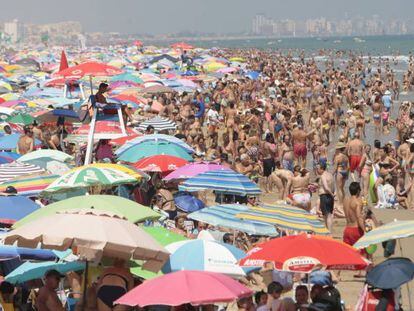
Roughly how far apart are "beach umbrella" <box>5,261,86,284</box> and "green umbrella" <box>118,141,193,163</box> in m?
4.90

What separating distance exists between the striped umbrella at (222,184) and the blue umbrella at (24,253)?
304 cm

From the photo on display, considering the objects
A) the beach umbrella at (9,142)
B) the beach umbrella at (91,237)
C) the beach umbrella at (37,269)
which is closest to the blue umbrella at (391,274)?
the beach umbrella at (91,237)

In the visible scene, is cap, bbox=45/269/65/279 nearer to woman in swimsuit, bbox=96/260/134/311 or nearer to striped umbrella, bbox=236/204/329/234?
woman in swimsuit, bbox=96/260/134/311

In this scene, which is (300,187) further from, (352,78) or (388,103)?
(352,78)

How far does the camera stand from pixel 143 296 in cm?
594

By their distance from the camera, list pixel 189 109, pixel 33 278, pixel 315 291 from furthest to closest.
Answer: pixel 189 109
pixel 33 278
pixel 315 291

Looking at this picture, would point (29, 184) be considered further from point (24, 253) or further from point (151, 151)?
point (151, 151)

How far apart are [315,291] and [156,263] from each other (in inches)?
45.6

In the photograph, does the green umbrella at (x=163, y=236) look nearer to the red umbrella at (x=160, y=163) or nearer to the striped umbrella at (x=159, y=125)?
the red umbrella at (x=160, y=163)

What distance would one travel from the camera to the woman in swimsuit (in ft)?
22.2

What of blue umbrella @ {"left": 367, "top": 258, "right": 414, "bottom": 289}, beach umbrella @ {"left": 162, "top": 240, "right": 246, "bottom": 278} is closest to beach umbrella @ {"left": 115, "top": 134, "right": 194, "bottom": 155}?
beach umbrella @ {"left": 162, "top": 240, "right": 246, "bottom": 278}

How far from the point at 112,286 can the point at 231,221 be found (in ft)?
6.11

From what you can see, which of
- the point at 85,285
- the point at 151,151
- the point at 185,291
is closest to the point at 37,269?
the point at 85,285

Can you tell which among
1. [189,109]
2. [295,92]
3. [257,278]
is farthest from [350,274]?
[295,92]
